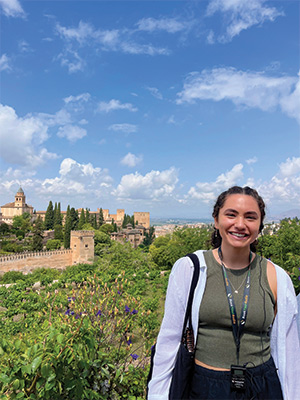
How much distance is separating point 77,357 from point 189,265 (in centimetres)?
138

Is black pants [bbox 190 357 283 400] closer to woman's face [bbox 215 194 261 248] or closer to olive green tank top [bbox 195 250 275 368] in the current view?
olive green tank top [bbox 195 250 275 368]

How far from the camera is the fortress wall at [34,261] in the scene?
92.6 feet

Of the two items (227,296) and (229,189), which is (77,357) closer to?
(227,296)

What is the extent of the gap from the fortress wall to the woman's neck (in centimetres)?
3061

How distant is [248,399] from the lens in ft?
5.41

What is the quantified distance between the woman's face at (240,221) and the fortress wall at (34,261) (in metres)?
30.7

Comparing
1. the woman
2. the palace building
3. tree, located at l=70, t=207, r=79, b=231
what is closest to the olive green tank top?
the woman

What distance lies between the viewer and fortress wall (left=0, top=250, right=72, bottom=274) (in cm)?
2822

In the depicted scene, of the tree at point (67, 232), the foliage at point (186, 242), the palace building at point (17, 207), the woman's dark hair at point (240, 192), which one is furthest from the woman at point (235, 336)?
the palace building at point (17, 207)

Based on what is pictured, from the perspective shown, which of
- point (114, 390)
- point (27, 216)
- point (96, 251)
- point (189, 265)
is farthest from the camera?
point (27, 216)

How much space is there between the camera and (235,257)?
6.11 feet

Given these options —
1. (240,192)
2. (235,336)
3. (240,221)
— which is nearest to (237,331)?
(235,336)

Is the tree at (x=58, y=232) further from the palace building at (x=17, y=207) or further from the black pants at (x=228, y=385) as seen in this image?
the black pants at (x=228, y=385)

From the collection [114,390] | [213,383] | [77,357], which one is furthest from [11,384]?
[213,383]
